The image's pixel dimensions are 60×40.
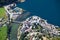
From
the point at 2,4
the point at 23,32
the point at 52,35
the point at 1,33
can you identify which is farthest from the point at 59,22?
the point at 2,4

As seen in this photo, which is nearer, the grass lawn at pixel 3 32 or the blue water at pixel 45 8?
the grass lawn at pixel 3 32

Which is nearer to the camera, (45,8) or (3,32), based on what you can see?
(3,32)

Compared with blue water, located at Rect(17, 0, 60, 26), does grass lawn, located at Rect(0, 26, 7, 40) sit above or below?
below

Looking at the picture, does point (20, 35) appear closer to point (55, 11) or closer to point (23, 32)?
point (23, 32)

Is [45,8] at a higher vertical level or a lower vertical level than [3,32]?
higher

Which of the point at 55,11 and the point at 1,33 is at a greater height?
the point at 55,11

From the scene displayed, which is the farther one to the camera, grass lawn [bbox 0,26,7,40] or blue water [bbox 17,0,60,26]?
blue water [bbox 17,0,60,26]

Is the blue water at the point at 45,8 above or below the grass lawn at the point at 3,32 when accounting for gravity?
above

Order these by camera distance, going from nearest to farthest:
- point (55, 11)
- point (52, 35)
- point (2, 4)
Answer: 1. point (52, 35)
2. point (55, 11)
3. point (2, 4)
